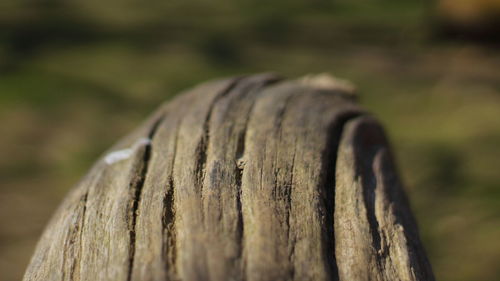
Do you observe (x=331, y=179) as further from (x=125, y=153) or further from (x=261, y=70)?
(x=261, y=70)

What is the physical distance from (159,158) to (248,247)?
1.17 ft

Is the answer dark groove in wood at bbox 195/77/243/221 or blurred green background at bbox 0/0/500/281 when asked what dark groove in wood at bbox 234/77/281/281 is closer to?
dark groove in wood at bbox 195/77/243/221

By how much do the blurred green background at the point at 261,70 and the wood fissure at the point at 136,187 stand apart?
47.3 inches

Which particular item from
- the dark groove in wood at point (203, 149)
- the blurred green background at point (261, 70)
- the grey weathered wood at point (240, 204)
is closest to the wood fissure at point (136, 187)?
the grey weathered wood at point (240, 204)

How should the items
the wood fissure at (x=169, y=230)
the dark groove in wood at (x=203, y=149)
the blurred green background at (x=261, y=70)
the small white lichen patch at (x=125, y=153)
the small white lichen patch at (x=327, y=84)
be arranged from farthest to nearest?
the blurred green background at (x=261, y=70) → the small white lichen patch at (x=327, y=84) → the small white lichen patch at (x=125, y=153) → the dark groove in wood at (x=203, y=149) → the wood fissure at (x=169, y=230)

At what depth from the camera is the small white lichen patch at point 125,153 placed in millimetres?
1362

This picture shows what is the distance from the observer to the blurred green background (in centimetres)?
266

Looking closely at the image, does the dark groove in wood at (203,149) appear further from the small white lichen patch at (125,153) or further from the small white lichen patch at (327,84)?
the small white lichen patch at (327,84)

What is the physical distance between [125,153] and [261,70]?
2606 millimetres

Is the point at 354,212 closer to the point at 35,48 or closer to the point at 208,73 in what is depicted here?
the point at 208,73

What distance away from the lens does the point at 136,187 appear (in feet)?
3.92

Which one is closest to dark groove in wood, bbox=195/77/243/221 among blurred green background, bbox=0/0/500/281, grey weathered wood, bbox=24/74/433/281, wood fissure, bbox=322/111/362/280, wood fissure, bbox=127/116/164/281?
grey weathered wood, bbox=24/74/433/281

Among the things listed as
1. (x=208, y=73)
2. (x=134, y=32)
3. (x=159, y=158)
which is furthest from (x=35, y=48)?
(x=159, y=158)

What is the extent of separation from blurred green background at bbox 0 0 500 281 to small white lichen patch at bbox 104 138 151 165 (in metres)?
1.11
